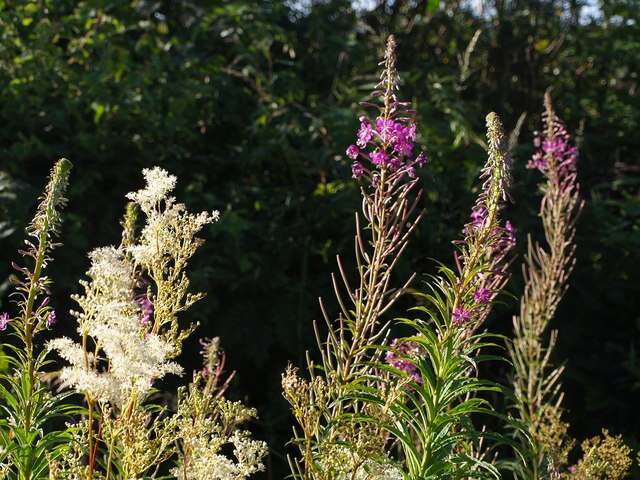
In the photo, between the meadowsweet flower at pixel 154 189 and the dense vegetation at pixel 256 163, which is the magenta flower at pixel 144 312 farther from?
the dense vegetation at pixel 256 163

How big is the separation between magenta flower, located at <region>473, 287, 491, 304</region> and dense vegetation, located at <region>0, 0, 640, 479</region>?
211 cm

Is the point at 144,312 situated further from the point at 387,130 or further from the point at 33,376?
the point at 387,130

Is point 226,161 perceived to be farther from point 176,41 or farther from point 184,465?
point 184,465

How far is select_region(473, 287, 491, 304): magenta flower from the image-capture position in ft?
6.89

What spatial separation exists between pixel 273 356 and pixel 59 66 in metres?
1.86

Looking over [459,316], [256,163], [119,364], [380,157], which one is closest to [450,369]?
[459,316]

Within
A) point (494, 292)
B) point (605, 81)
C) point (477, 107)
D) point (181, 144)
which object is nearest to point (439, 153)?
point (477, 107)

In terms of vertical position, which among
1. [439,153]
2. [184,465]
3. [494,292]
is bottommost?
[184,465]

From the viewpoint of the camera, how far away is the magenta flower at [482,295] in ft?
6.89

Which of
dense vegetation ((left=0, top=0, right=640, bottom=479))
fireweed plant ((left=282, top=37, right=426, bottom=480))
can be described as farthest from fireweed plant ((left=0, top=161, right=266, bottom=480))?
dense vegetation ((left=0, top=0, right=640, bottom=479))

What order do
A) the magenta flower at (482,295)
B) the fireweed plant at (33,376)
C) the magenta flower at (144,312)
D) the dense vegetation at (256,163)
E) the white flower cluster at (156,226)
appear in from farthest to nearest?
the dense vegetation at (256,163) → the magenta flower at (482,295) → the magenta flower at (144,312) → the white flower cluster at (156,226) → the fireweed plant at (33,376)

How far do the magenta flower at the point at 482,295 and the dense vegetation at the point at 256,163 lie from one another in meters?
2.11

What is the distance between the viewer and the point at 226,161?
471cm

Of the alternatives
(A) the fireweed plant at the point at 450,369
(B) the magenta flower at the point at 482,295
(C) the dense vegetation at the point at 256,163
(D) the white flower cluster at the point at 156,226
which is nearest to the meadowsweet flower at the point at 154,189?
(D) the white flower cluster at the point at 156,226
